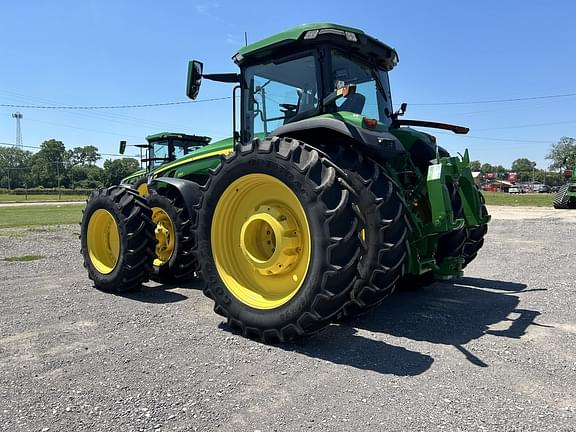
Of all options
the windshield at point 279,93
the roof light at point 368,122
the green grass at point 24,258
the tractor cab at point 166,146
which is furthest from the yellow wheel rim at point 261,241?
the tractor cab at point 166,146

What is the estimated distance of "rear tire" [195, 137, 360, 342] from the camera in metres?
3.43

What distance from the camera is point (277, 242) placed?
3.83 meters

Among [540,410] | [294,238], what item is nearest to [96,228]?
[294,238]

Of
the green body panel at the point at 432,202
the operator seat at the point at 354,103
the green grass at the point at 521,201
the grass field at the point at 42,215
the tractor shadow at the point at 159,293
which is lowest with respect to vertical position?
the grass field at the point at 42,215

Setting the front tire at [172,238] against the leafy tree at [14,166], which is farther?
the leafy tree at [14,166]

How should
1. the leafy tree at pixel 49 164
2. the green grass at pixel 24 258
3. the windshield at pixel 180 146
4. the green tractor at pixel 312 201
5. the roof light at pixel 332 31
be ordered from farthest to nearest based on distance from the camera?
the leafy tree at pixel 49 164 → the windshield at pixel 180 146 → the green grass at pixel 24 258 → the roof light at pixel 332 31 → the green tractor at pixel 312 201

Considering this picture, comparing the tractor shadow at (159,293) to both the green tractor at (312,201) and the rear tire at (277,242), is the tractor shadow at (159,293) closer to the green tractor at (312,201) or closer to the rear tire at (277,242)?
the green tractor at (312,201)

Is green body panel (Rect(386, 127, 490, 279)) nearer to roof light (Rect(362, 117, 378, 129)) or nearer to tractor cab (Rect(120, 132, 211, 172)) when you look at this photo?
roof light (Rect(362, 117, 378, 129))

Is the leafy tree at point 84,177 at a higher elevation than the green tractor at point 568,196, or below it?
higher

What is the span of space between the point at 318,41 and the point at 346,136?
1.05 m

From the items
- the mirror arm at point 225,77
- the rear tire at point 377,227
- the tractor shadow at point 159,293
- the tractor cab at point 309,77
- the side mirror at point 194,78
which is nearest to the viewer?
the rear tire at point 377,227

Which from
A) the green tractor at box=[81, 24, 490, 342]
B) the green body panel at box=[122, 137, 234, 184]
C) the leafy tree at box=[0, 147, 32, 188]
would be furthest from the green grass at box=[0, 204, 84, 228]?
the leafy tree at box=[0, 147, 32, 188]

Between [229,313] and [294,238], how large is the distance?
0.91 metres

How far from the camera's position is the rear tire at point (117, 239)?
17.7 feet
